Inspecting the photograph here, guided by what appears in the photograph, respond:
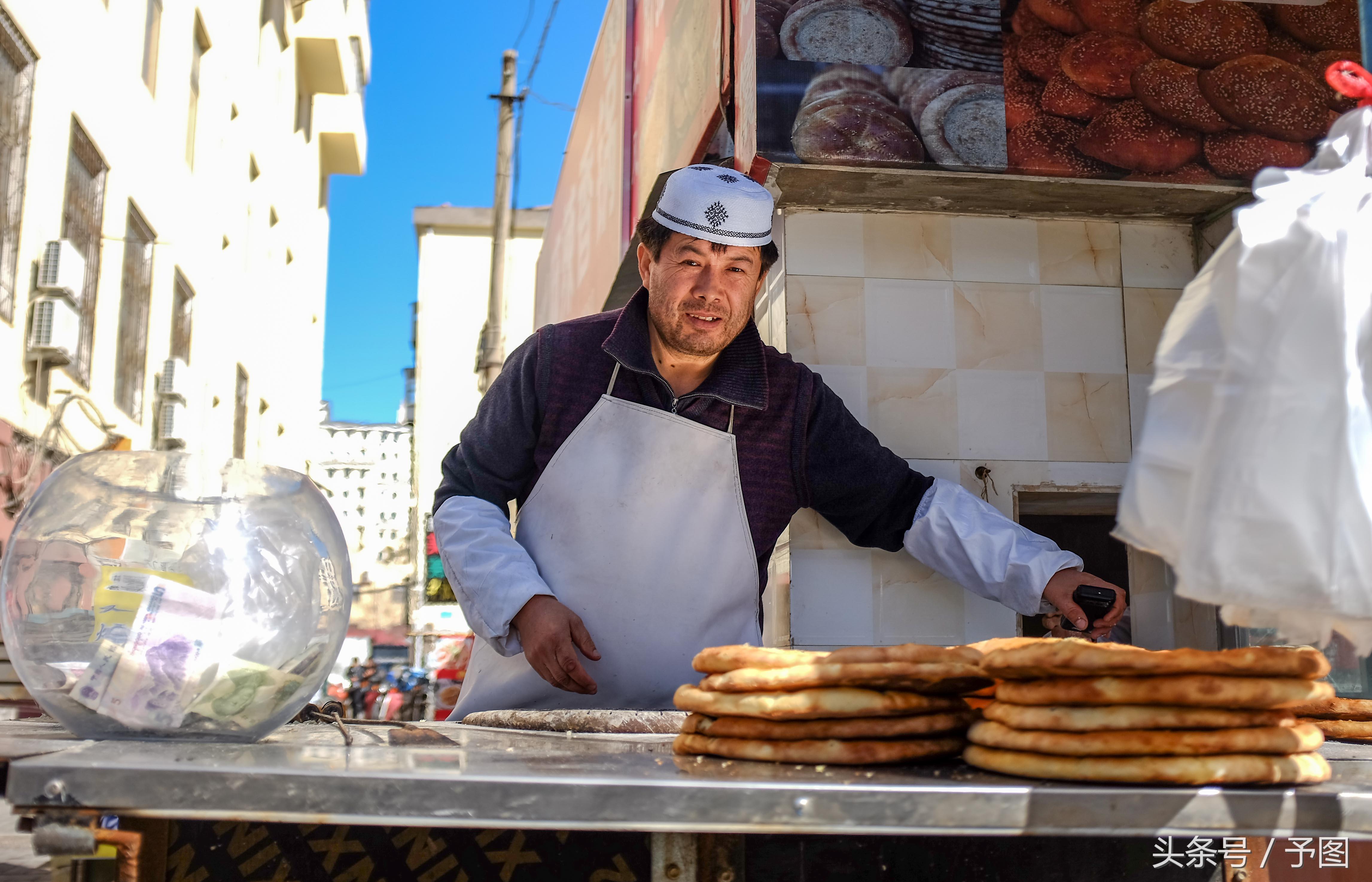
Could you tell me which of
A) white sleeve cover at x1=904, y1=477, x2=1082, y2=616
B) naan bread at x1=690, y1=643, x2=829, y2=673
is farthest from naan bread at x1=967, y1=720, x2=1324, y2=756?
white sleeve cover at x1=904, y1=477, x2=1082, y2=616

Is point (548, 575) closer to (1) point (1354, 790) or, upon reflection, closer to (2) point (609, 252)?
(1) point (1354, 790)

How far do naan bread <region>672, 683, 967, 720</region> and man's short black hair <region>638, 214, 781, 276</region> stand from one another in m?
1.57

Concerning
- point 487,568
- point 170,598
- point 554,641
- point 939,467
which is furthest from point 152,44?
point 170,598

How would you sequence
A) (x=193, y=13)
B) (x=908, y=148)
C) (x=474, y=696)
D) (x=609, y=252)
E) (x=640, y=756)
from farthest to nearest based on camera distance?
1. (x=193, y=13)
2. (x=609, y=252)
3. (x=908, y=148)
4. (x=474, y=696)
5. (x=640, y=756)

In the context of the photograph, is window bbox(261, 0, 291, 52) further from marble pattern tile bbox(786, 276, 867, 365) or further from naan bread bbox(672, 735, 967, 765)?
naan bread bbox(672, 735, 967, 765)

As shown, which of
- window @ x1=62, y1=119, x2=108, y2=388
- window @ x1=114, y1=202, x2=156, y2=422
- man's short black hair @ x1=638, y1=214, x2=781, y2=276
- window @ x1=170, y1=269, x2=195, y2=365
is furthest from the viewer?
window @ x1=170, y1=269, x2=195, y2=365

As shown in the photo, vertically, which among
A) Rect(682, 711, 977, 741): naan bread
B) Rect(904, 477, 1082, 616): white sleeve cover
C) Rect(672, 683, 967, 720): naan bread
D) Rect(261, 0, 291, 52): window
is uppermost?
Rect(261, 0, 291, 52): window

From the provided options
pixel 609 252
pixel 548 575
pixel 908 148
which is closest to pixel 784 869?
pixel 548 575

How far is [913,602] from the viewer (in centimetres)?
321

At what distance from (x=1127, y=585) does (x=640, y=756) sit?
102 inches

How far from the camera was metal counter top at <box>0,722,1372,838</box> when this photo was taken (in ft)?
3.43

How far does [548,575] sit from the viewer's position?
2.82 meters

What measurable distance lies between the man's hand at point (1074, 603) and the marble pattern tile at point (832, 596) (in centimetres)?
71

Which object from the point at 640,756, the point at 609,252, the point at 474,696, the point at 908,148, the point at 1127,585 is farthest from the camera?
the point at 609,252
